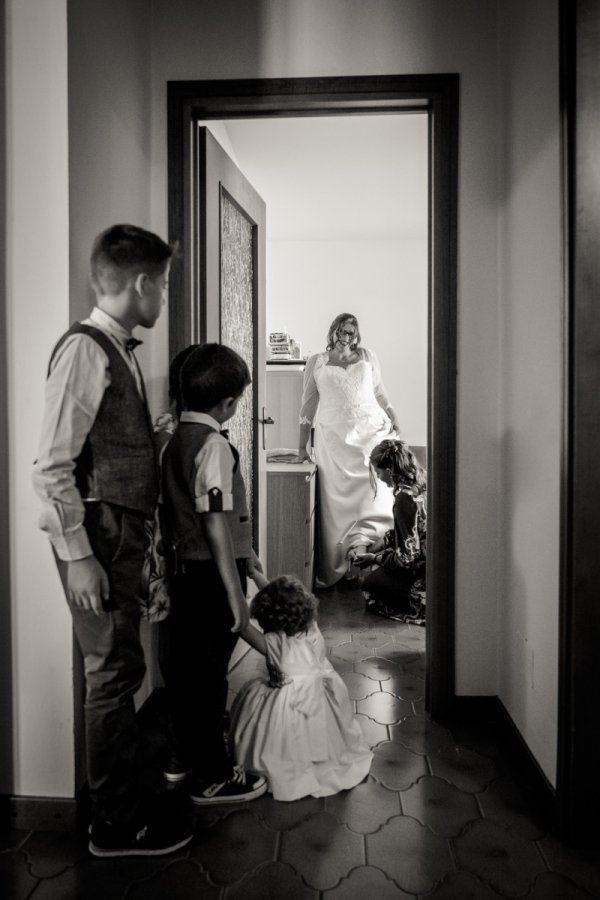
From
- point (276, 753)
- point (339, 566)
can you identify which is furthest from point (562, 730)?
point (339, 566)

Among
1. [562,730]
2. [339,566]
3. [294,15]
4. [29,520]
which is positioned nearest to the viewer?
[562,730]

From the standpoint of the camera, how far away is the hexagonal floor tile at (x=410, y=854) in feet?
5.39

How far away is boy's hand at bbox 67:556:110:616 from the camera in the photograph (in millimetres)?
1549

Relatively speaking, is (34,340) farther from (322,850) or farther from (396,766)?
(396,766)

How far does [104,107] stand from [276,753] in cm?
190

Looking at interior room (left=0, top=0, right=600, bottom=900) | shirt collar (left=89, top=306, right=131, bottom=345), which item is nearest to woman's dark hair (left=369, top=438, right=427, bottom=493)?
interior room (left=0, top=0, right=600, bottom=900)

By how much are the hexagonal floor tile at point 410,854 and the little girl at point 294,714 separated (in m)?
0.24

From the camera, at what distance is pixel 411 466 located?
156 inches

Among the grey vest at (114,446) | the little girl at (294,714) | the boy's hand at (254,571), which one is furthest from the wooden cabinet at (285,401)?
the grey vest at (114,446)

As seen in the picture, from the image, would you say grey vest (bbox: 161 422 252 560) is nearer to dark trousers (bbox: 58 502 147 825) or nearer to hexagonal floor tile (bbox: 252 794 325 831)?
dark trousers (bbox: 58 502 147 825)

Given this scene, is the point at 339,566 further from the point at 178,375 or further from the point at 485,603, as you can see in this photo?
the point at 178,375

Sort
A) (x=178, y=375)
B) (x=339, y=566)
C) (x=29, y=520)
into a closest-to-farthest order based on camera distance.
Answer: (x=29, y=520) → (x=178, y=375) → (x=339, y=566)

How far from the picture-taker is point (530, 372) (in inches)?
85.4

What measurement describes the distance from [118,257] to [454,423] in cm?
135
